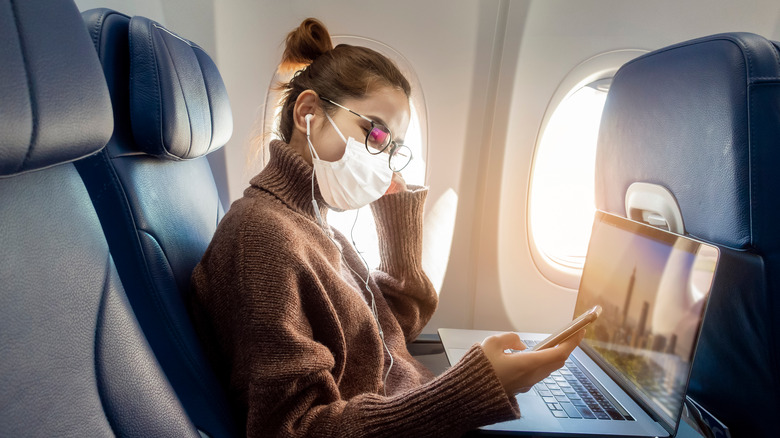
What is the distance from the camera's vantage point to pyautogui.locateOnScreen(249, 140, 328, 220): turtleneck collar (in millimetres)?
1104

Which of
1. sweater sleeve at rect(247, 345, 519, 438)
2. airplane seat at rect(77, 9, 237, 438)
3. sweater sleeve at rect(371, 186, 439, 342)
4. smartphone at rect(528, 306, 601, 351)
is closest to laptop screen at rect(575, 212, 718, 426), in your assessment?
smartphone at rect(528, 306, 601, 351)

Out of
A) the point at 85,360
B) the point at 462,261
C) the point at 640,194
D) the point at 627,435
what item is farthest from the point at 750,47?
the point at 462,261

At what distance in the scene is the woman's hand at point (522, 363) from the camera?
840 millimetres

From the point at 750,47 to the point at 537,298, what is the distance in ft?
4.39

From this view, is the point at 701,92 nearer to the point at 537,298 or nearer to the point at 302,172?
the point at 302,172

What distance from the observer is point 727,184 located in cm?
84

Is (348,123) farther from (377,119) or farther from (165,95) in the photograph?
(165,95)

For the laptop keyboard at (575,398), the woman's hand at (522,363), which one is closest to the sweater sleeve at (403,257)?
the laptop keyboard at (575,398)

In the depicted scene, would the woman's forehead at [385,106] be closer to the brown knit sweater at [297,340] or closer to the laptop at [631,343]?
the brown knit sweater at [297,340]

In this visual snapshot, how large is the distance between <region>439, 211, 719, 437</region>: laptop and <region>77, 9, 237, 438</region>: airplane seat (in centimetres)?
65

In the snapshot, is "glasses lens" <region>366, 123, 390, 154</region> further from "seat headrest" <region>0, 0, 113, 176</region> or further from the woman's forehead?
"seat headrest" <region>0, 0, 113, 176</region>

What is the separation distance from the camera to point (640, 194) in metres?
1.13

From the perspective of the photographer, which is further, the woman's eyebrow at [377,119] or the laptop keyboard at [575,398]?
the woman's eyebrow at [377,119]

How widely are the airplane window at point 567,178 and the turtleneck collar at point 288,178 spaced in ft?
3.49
